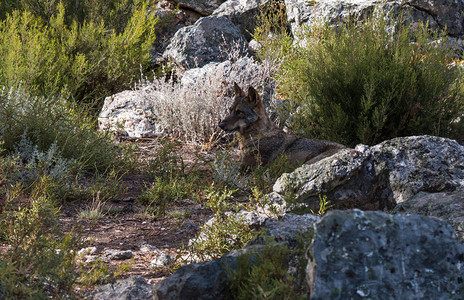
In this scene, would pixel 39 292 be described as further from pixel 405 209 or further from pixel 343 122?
pixel 343 122

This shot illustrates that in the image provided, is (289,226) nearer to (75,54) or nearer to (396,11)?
(75,54)

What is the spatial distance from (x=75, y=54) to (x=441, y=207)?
8.46m

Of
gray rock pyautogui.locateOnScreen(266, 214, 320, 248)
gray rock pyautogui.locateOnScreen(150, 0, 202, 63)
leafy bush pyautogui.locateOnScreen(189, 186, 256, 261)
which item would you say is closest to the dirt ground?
leafy bush pyautogui.locateOnScreen(189, 186, 256, 261)

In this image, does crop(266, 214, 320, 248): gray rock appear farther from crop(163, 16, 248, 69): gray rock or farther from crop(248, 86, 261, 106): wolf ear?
crop(163, 16, 248, 69): gray rock

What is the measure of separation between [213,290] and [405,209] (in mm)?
1756

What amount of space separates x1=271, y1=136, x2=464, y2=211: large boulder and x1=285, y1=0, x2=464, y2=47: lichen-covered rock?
674cm

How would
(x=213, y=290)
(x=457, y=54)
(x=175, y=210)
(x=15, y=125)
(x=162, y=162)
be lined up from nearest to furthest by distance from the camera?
(x=213, y=290) < (x=175, y=210) < (x=15, y=125) < (x=162, y=162) < (x=457, y=54)

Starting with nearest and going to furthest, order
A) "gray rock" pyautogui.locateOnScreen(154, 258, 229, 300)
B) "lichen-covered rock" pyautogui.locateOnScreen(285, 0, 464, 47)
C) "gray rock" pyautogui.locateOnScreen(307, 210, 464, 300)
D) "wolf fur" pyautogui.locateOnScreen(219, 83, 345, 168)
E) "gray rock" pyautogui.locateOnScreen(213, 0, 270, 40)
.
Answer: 1. "gray rock" pyautogui.locateOnScreen(307, 210, 464, 300)
2. "gray rock" pyautogui.locateOnScreen(154, 258, 229, 300)
3. "wolf fur" pyautogui.locateOnScreen(219, 83, 345, 168)
4. "lichen-covered rock" pyautogui.locateOnScreen(285, 0, 464, 47)
5. "gray rock" pyautogui.locateOnScreen(213, 0, 270, 40)

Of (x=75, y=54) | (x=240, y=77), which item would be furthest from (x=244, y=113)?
(x=75, y=54)

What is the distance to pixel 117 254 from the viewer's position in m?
3.46

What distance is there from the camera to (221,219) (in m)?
3.65

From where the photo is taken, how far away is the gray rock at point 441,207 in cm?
311

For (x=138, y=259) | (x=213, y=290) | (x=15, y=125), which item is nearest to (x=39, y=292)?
(x=213, y=290)

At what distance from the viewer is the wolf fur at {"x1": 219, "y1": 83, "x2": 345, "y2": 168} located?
580cm
